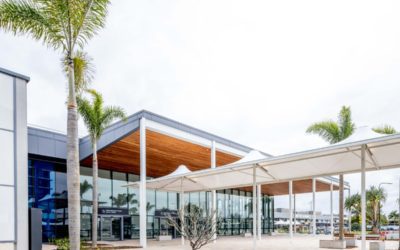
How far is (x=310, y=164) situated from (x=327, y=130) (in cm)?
1011

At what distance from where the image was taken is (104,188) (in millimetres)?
26328

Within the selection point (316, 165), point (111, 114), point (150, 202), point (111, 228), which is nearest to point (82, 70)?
point (111, 114)

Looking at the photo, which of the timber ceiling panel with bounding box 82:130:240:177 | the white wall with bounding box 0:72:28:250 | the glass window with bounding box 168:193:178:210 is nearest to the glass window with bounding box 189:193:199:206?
→ the glass window with bounding box 168:193:178:210

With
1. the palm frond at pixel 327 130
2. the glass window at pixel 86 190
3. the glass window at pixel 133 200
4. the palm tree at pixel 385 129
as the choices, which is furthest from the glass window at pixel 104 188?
the palm tree at pixel 385 129

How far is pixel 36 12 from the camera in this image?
9734 mm

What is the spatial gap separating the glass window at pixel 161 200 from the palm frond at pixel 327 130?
504 inches

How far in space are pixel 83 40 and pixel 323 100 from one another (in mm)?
22048

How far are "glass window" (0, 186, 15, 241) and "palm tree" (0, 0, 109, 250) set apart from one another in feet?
5.20

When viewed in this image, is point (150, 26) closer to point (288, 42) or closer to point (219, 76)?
point (288, 42)

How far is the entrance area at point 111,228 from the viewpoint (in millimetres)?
25609

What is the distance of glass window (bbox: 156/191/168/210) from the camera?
98.7ft

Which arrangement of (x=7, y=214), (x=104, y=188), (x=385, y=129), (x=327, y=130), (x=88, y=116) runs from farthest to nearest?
(x=104, y=188) < (x=327, y=130) < (x=385, y=129) < (x=88, y=116) < (x=7, y=214)

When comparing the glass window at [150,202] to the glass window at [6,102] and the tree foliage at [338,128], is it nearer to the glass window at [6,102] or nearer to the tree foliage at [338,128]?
the tree foliage at [338,128]

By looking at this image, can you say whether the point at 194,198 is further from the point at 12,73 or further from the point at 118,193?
the point at 12,73
